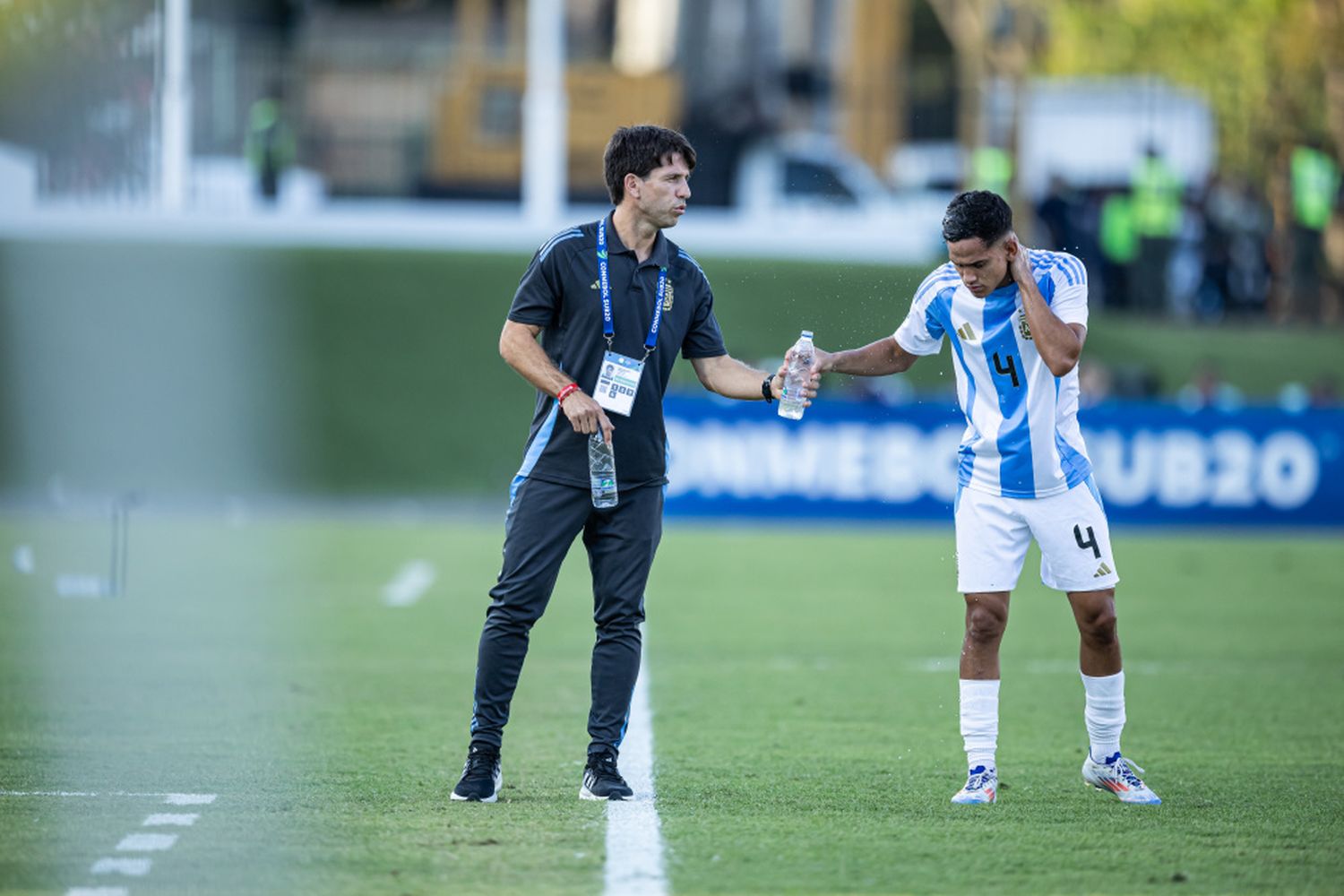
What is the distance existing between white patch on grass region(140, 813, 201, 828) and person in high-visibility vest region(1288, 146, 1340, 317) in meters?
21.0

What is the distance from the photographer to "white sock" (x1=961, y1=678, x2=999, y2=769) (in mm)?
6164

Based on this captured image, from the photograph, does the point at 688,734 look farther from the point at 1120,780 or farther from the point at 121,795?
the point at 121,795

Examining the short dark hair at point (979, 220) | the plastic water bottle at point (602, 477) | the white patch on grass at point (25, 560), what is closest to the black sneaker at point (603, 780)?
the plastic water bottle at point (602, 477)

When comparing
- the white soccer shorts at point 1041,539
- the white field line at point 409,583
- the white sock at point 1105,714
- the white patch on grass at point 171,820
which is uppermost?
the white soccer shorts at point 1041,539

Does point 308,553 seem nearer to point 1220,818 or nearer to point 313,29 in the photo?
point 1220,818

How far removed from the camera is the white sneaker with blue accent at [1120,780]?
20.3ft

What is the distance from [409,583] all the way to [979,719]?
770 cm

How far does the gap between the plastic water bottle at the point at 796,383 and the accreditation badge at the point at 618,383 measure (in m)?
0.57

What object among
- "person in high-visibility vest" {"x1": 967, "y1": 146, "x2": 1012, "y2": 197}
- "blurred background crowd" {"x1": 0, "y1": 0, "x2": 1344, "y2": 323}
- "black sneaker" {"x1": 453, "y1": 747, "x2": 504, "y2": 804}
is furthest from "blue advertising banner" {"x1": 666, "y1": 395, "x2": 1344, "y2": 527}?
"black sneaker" {"x1": 453, "y1": 747, "x2": 504, "y2": 804}

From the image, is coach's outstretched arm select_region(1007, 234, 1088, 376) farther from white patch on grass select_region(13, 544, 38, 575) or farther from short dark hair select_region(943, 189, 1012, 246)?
white patch on grass select_region(13, 544, 38, 575)

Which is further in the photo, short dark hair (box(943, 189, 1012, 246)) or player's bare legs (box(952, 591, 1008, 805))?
player's bare legs (box(952, 591, 1008, 805))

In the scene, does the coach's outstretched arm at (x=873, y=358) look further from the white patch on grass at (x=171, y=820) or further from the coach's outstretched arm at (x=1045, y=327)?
the white patch on grass at (x=171, y=820)

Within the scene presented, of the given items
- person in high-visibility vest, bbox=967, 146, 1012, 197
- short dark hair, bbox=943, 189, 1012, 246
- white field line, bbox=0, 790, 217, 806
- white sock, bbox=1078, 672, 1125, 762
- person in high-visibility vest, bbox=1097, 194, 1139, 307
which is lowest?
white field line, bbox=0, 790, 217, 806

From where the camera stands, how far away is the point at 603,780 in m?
6.09
